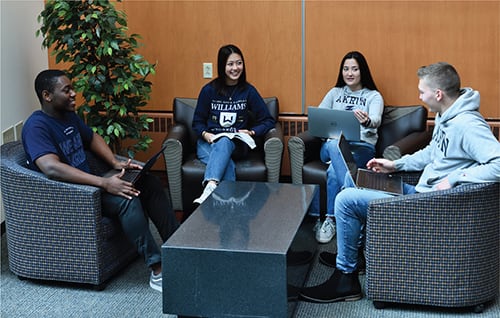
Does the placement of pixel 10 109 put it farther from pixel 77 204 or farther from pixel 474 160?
pixel 474 160

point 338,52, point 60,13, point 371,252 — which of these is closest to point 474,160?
point 371,252

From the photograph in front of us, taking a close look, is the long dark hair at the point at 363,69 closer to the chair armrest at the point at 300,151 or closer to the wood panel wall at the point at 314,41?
the wood panel wall at the point at 314,41

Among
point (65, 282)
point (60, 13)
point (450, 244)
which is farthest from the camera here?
point (60, 13)

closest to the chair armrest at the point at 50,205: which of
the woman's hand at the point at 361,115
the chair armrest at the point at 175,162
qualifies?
the chair armrest at the point at 175,162

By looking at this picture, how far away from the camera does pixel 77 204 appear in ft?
12.4

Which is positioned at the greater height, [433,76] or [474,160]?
[433,76]

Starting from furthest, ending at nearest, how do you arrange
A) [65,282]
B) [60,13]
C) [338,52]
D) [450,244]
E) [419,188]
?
[338,52] < [60,13] < [65,282] < [419,188] < [450,244]

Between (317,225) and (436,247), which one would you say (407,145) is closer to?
(317,225)

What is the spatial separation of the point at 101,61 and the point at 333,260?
82.2 inches

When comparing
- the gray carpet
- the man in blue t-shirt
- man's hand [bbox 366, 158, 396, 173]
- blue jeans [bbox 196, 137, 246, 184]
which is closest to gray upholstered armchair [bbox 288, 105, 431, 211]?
blue jeans [bbox 196, 137, 246, 184]

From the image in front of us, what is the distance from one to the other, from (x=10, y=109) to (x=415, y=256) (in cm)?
281

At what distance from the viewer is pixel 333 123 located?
4820 mm

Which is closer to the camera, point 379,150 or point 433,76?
point 433,76

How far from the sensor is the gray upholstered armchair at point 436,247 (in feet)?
11.2
